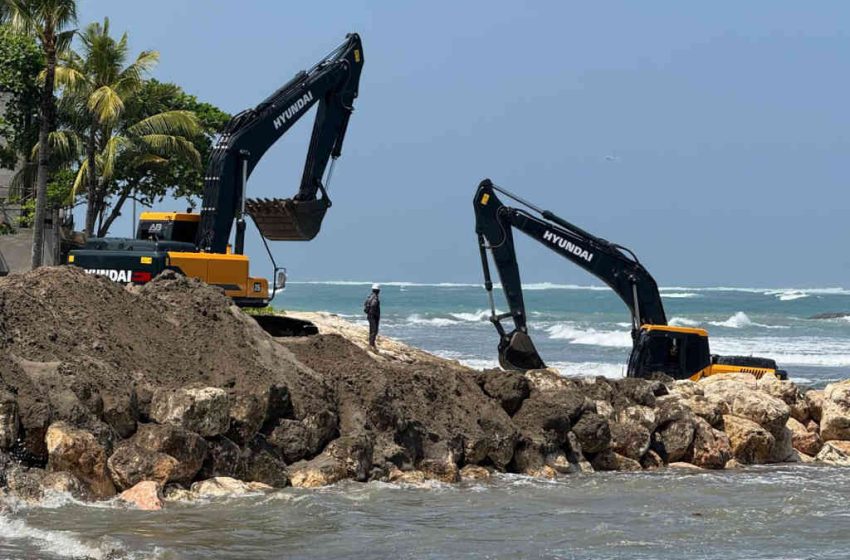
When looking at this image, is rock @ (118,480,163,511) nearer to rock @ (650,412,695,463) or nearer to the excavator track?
rock @ (650,412,695,463)

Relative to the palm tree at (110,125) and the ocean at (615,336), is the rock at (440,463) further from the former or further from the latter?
the palm tree at (110,125)

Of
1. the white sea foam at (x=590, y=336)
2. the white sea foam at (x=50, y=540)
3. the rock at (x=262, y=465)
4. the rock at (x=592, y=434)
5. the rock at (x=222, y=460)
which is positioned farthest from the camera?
the white sea foam at (x=590, y=336)

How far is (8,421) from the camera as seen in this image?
11.3 metres

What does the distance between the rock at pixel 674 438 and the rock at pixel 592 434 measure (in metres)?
0.82

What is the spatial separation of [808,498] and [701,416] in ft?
10.6

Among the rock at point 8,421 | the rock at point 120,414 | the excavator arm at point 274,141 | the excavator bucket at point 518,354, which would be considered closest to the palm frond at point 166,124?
the excavator arm at point 274,141

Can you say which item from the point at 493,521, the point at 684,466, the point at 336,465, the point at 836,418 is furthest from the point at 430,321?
the point at 493,521

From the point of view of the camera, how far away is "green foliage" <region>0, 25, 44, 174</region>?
30.2 meters

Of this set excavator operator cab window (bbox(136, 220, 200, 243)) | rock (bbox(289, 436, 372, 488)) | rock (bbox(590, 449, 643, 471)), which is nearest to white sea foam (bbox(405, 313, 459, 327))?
excavator operator cab window (bbox(136, 220, 200, 243))

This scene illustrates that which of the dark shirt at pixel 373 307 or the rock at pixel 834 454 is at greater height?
the dark shirt at pixel 373 307

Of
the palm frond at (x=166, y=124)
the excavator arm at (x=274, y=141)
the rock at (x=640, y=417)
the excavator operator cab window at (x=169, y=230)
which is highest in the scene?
the palm frond at (x=166, y=124)

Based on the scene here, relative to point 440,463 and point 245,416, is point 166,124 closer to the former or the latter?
point 440,463

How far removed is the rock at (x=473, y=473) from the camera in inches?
552

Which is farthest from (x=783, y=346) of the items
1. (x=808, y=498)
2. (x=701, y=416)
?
(x=808, y=498)
